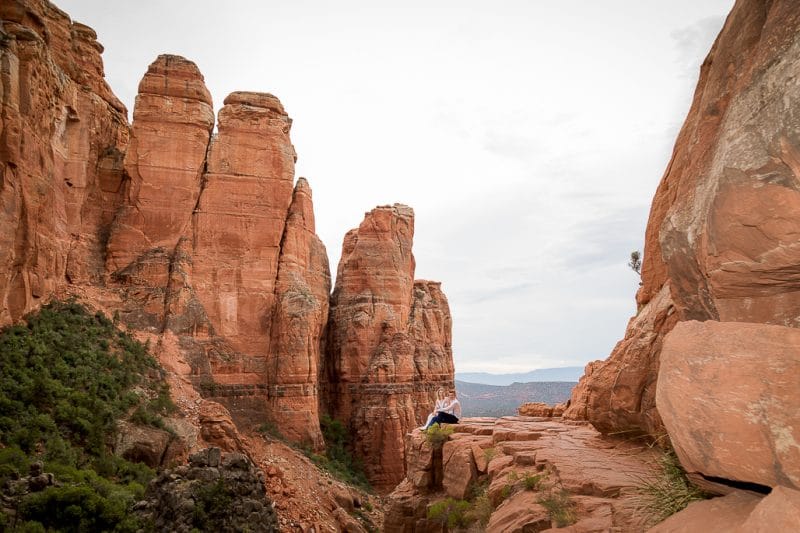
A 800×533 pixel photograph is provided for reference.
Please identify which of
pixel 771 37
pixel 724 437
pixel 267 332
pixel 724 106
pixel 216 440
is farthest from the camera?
pixel 267 332

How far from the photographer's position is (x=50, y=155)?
895 inches

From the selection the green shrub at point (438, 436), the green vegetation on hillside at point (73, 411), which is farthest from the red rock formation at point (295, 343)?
the green shrub at point (438, 436)

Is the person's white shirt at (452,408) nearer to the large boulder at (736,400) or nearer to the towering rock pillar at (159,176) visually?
the large boulder at (736,400)

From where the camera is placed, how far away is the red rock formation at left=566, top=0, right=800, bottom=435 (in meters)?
3.48

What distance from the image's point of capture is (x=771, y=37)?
391 cm

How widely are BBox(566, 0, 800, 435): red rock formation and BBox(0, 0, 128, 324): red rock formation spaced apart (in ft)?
74.0

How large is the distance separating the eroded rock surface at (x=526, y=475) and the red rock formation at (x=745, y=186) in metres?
3.50

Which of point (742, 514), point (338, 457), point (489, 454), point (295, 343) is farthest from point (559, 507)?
point (338, 457)

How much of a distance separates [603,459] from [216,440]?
19319 millimetres

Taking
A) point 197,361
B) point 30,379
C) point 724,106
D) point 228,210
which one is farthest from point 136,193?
point 724,106

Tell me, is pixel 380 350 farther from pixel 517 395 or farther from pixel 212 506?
pixel 517 395

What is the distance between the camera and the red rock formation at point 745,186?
348cm

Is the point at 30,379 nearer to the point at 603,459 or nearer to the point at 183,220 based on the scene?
the point at 183,220

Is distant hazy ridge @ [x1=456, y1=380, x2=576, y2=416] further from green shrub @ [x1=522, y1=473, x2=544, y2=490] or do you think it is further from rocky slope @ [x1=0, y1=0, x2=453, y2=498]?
green shrub @ [x1=522, y1=473, x2=544, y2=490]
